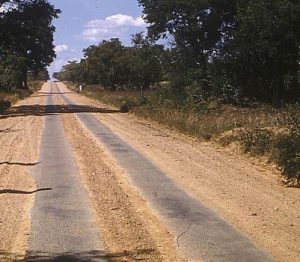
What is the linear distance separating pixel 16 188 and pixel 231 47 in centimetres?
2533

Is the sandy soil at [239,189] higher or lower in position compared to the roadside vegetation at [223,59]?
lower

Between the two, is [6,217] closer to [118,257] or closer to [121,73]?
[118,257]

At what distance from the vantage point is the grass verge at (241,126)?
11000 millimetres

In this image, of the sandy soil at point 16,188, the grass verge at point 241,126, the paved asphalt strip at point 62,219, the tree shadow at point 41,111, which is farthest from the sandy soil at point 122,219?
the tree shadow at point 41,111

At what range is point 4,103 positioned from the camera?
128ft

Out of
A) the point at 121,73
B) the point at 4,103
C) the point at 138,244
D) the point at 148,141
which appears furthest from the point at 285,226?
the point at 121,73

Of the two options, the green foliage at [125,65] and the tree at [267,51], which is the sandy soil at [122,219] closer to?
the tree at [267,51]

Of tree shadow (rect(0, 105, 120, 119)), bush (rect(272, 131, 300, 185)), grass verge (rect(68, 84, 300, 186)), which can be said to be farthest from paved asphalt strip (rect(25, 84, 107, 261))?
tree shadow (rect(0, 105, 120, 119))

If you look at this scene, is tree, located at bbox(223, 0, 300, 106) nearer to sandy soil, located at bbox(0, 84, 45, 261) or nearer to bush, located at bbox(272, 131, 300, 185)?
sandy soil, located at bbox(0, 84, 45, 261)

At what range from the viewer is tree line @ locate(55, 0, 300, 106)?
96.4ft

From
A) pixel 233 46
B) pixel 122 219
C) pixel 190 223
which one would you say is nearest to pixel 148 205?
pixel 122 219

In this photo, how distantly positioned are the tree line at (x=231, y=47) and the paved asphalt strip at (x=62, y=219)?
19.6 meters

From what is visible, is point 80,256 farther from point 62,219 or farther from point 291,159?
point 291,159

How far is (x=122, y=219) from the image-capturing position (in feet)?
25.3
